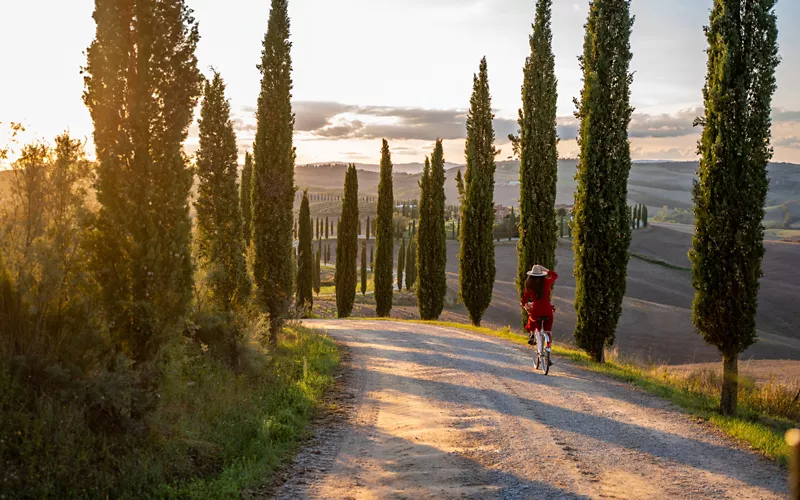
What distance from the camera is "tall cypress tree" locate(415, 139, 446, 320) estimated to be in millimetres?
32906

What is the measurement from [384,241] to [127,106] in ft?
108

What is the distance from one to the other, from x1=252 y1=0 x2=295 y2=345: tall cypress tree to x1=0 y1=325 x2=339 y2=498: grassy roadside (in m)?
6.29

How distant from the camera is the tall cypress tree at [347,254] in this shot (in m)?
39.7

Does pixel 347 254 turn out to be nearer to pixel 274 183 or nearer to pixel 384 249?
pixel 384 249

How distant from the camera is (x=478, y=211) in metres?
28.3

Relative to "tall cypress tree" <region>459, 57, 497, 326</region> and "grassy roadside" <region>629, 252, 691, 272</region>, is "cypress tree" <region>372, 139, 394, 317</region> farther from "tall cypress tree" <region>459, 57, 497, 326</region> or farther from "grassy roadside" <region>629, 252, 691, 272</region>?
"grassy roadside" <region>629, 252, 691, 272</region>

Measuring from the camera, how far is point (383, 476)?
6.99 metres

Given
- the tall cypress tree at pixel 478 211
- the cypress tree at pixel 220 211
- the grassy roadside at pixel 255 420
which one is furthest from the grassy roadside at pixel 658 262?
the grassy roadside at pixel 255 420

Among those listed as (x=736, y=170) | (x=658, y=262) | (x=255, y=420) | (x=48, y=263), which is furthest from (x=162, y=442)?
(x=658, y=262)

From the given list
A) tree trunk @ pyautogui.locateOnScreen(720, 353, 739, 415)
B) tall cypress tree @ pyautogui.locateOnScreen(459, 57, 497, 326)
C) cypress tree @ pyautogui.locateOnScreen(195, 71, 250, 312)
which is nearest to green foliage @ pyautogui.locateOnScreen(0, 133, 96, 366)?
cypress tree @ pyautogui.locateOnScreen(195, 71, 250, 312)

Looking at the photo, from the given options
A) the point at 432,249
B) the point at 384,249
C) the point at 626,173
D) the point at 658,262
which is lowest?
the point at 658,262

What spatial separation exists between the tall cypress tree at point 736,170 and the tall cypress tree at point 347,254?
3056cm

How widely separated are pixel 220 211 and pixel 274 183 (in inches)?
117

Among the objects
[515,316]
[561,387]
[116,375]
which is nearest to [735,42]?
[561,387]
